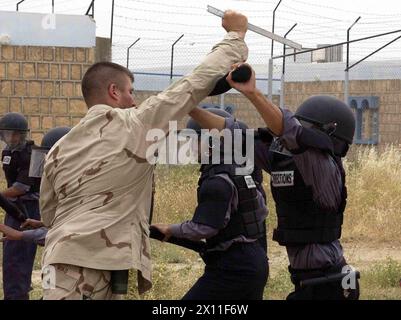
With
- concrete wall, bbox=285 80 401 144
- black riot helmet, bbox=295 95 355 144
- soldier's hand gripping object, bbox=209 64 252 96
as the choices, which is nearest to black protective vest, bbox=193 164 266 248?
black riot helmet, bbox=295 95 355 144

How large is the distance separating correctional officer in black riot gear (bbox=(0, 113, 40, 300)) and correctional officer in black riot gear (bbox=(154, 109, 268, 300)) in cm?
277

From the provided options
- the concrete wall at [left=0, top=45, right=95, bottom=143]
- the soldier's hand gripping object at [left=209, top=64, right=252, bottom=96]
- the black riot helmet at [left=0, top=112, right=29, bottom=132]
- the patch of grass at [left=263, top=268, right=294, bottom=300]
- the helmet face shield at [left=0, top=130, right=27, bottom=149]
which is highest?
the concrete wall at [left=0, top=45, right=95, bottom=143]

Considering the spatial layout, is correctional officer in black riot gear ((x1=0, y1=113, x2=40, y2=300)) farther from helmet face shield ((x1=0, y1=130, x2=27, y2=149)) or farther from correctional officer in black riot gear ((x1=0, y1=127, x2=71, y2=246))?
correctional officer in black riot gear ((x1=0, y1=127, x2=71, y2=246))

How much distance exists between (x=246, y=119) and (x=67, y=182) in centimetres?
1800

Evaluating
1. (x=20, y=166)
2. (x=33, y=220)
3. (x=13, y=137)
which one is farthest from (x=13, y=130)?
(x=33, y=220)

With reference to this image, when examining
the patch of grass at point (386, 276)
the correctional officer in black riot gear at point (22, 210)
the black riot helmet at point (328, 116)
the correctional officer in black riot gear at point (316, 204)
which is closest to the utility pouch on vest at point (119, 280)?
the correctional officer in black riot gear at point (316, 204)

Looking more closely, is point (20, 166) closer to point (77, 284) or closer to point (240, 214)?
point (240, 214)

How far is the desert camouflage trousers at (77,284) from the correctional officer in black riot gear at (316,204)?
3.80 ft

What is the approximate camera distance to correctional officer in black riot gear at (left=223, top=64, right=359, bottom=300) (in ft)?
16.7

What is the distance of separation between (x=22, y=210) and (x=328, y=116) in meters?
3.66

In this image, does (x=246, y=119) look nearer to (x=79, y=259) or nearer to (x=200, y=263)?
(x=200, y=263)

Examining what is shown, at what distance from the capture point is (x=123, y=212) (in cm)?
436

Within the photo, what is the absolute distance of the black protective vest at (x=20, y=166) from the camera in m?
8.27
